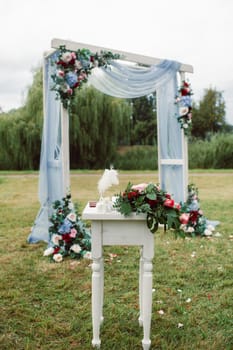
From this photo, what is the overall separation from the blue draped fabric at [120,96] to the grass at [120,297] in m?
0.55

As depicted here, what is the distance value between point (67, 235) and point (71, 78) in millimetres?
1557

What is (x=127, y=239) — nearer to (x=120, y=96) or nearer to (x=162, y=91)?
(x=120, y=96)

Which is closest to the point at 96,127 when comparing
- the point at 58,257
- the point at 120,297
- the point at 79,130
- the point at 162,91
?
the point at 79,130

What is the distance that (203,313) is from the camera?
278 cm

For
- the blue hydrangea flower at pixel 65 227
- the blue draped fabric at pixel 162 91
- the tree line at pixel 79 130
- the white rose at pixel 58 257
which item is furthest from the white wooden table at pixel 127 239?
the tree line at pixel 79 130

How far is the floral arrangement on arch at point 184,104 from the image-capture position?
508 centimetres

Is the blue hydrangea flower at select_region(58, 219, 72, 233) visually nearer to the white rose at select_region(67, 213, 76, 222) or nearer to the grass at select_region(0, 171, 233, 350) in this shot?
the white rose at select_region(67, 213, 76, 222)

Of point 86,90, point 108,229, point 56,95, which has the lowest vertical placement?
point 108,229

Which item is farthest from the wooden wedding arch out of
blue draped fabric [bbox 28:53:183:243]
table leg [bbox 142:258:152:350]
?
table leg [bbox 142:258:152:350]

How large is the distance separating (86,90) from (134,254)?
26.2ft

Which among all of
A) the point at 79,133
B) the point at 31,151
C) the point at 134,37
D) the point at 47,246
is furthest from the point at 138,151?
the point at 47,246

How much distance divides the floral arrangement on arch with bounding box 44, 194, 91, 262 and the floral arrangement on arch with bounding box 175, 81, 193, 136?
1.86m

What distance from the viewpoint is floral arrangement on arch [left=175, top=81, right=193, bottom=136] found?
5.08 metres

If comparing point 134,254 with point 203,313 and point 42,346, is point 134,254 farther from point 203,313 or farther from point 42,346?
point 42,346
